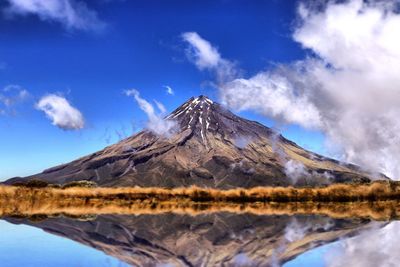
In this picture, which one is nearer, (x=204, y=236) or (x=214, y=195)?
(x=204, y=236)

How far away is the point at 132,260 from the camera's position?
16594mm

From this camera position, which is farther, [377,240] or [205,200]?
[205,200]

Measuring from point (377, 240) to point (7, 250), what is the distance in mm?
13389

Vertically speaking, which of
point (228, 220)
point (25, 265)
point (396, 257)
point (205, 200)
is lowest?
point (25, 265)

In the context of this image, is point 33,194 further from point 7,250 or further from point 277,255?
point 277,255

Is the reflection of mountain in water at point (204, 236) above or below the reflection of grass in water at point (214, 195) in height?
below

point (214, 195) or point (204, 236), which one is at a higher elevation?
point (214, 195)

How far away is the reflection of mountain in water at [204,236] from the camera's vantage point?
17.2 metres

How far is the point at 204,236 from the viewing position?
23.8 meters

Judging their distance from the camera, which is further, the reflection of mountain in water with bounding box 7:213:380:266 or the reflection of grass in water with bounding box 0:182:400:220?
the reflection of grass in water with bounding box 0:182:400:220

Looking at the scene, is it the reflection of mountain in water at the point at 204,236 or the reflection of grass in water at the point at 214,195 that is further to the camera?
the reflection of grass in water at the point at 214,195

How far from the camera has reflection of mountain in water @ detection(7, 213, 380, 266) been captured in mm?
17156

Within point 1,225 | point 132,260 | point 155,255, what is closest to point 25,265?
point 132,260

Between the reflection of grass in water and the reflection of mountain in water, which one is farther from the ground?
the reflection of grass in water
